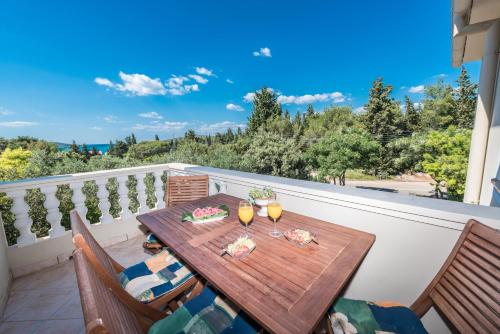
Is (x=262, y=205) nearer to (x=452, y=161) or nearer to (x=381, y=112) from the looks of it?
(x=452, y=161)

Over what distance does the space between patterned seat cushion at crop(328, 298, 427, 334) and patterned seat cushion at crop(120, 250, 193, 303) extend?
903 mm

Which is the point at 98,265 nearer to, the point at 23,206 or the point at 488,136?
the point at 23,206

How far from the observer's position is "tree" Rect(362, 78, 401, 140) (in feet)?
65.3

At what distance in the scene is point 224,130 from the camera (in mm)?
29969

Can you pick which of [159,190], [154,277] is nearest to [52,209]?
[159,190]

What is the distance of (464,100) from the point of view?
1658 centimetres

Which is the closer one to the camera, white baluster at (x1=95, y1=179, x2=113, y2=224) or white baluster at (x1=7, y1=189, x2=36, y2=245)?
white baluster at (x1=7, y1=189, x2=36, y2=245)

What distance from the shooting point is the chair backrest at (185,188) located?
2316mm

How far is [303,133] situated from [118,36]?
65.0 feet

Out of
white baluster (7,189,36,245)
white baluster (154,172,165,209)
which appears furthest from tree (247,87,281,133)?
white baluster (7,189,36,245)

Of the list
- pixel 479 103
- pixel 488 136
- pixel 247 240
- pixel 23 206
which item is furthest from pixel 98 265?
pixel 479 103

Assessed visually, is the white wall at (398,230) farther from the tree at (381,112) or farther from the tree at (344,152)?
the tree at (381,112)

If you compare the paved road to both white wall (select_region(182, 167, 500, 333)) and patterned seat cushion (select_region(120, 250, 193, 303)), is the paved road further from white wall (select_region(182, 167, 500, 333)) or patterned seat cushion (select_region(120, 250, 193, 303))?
patterned seat cushion (select_region(120, 250, 193, 303))

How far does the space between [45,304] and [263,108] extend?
25641 millimetres
